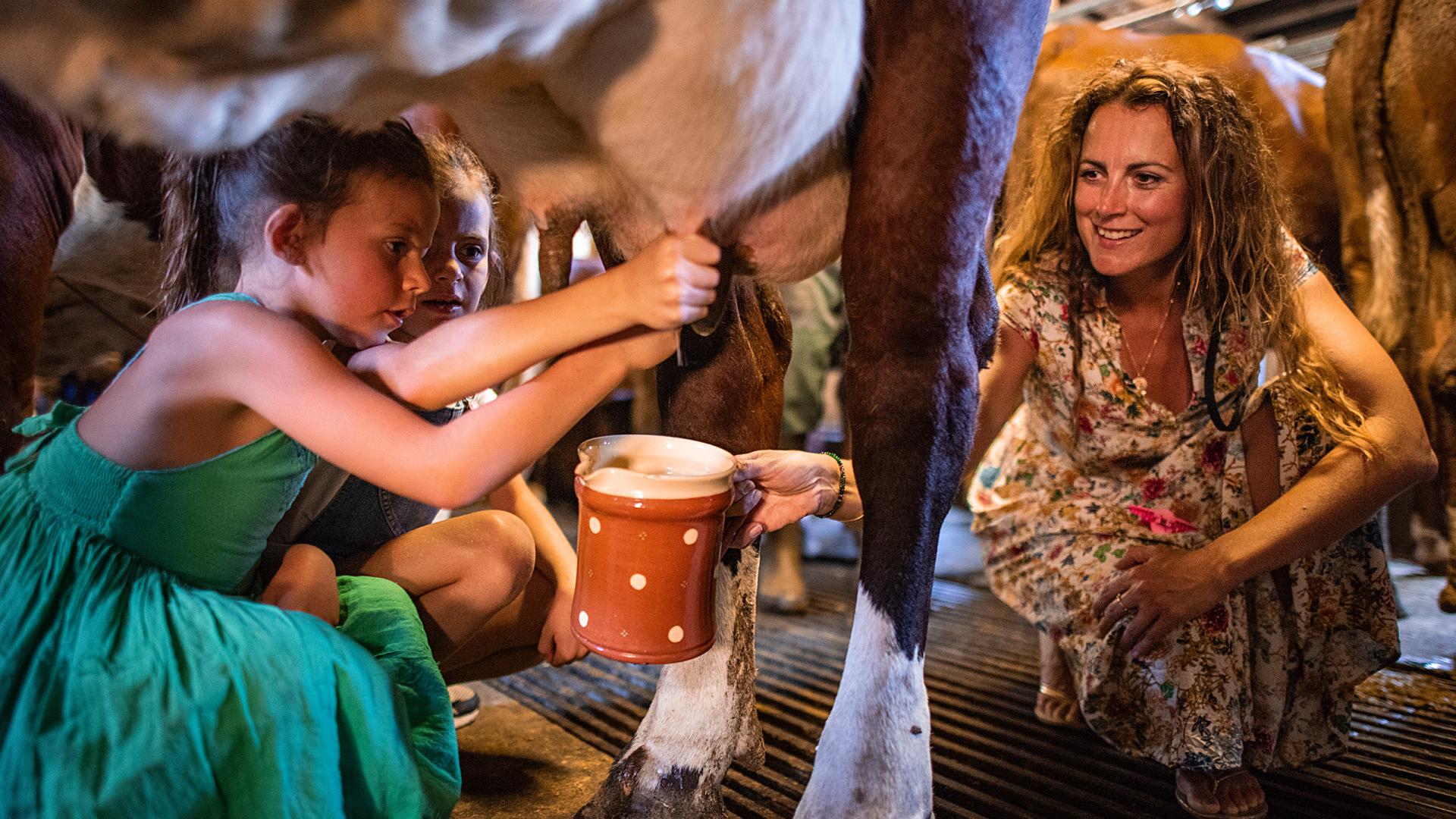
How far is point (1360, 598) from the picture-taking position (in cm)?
179

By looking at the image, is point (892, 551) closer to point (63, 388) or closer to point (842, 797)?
point (842, 797)

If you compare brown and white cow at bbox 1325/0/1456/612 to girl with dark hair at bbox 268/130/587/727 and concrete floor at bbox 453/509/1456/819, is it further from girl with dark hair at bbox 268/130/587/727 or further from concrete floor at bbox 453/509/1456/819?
girl with dark hair at bbox 268/130/587/727

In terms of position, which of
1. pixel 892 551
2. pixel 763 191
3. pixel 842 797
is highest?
pixel 763 191

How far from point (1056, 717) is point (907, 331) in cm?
124

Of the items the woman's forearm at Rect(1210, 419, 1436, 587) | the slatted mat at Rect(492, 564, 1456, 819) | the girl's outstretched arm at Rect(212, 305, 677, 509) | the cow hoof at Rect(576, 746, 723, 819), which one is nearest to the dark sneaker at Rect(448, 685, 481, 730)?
the slatted mat at Rect(492, 564, 1456, 819)

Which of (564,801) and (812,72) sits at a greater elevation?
(812,72)

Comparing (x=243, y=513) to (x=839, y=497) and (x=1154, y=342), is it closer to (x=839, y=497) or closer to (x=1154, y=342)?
(x=839, y=497)

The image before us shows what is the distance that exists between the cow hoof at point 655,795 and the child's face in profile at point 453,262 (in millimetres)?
752

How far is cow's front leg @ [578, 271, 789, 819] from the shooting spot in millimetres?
1409

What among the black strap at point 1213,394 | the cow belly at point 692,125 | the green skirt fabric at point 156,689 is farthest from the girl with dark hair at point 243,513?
the black strap at point 1213,394

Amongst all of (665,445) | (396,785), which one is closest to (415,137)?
(665,445)

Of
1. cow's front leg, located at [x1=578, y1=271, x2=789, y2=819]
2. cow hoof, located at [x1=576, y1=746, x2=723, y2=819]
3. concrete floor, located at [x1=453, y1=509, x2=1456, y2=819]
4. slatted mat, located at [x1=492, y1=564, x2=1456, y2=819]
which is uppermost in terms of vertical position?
cow's front leg, located at [x1=578, y1=271, x2=789, y2=819]

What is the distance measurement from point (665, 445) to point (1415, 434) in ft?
4.52

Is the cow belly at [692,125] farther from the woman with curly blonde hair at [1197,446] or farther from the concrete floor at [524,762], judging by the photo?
the concrete floor at [524,762]
